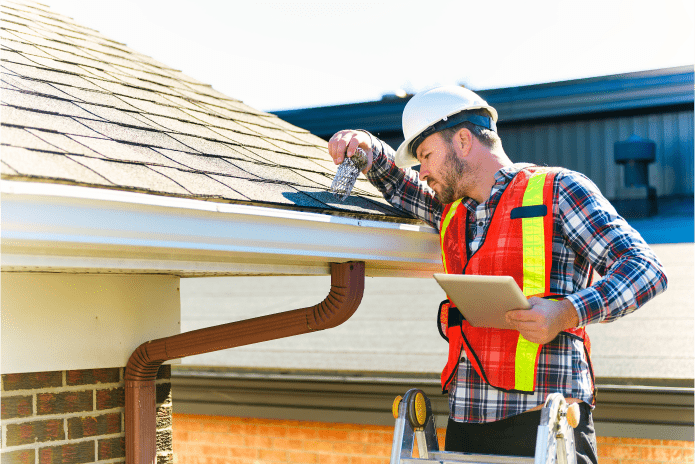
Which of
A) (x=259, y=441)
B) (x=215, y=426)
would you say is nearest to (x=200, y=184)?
(x=259, y=441)

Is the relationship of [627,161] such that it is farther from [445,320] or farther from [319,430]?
[445,320]

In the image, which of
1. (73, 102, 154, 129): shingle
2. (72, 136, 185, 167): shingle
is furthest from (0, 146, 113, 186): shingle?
(73, 102, 154, 129): shingle

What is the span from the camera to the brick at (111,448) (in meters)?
3.45

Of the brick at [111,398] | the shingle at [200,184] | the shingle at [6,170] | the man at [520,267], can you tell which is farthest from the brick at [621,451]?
the shingle at [6,170]

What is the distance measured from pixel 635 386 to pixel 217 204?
11.6 ft

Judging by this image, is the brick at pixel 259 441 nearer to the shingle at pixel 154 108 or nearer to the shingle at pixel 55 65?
the shingle at pixel 154 108

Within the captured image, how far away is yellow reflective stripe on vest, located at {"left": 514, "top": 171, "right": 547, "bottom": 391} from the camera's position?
8.71ft

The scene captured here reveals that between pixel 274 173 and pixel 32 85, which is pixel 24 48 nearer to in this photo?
pixel 32 85

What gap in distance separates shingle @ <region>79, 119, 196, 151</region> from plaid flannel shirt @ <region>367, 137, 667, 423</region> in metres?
1.15

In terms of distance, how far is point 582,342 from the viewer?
2.72 metres

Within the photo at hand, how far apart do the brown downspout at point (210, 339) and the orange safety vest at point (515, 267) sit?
430 millimetres

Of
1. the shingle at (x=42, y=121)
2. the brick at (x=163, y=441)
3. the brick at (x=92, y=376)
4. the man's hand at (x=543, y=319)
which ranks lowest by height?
the brick at (x=163, y=441)

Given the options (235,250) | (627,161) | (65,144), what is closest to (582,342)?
(235,250)

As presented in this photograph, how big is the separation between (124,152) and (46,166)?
1.53ft
